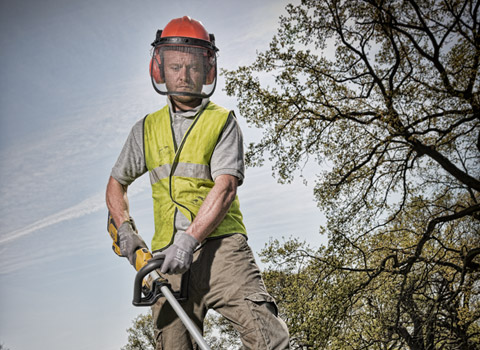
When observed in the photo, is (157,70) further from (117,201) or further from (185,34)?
(117,201)

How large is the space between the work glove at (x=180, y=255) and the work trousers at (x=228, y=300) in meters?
0.17

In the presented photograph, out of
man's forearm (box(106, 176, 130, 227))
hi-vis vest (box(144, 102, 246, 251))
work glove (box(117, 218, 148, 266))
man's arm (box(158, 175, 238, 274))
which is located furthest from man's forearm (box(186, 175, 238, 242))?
man's forearm (box(106, 176, 130, 227))

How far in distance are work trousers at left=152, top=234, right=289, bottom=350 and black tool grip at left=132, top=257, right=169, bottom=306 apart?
0.11 meters

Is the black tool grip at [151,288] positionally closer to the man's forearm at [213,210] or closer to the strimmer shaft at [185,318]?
the strimmer shaft at [185,318]

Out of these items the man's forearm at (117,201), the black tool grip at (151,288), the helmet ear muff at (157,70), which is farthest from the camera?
the helmet ear muff at (157,70)

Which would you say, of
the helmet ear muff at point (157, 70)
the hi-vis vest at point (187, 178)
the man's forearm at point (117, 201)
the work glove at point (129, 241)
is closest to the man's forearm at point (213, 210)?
the hi-vis vest at point (187, 178)

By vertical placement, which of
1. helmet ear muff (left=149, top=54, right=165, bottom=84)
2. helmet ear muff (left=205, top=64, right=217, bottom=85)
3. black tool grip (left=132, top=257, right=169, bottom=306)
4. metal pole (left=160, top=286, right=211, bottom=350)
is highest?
helmet ear muff (left=149, top=54, right=165, bottom=84)

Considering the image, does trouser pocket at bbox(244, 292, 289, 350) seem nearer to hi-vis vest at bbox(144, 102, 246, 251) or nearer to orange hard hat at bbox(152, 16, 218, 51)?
hi-vis vest at bbox(144, 102, 246, 251)

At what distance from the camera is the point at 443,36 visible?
9.88 m

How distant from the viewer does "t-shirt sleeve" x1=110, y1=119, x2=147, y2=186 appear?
2701 mm

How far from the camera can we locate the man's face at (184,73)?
268 cm

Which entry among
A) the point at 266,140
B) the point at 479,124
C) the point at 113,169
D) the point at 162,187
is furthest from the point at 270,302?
the point at 479,124

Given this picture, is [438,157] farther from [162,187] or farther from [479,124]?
[162,187]

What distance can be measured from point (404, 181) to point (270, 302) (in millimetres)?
9222
